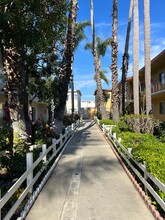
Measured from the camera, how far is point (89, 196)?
7.71 m

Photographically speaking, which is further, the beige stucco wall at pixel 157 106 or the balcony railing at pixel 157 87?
the beige stucco wall at pixel 157 106

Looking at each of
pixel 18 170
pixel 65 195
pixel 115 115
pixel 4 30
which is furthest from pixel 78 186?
pixel 115 115

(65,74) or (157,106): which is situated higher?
(65,74)

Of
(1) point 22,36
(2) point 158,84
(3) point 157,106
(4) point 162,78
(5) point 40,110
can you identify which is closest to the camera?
(1) point 22,36

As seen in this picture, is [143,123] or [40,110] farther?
[40,110]

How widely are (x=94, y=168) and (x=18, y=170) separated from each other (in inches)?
135

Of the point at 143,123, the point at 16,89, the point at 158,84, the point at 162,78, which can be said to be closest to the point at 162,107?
the point at 162,78

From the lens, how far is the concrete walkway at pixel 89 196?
6.46 meters

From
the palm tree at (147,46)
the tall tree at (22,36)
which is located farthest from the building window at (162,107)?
the tall tree at (22,36)

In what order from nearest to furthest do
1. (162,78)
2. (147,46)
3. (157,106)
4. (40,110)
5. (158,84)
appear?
1. (147,46)
2. (158,84)
3. (162,78)
4. (157,106)
5. (40,110)

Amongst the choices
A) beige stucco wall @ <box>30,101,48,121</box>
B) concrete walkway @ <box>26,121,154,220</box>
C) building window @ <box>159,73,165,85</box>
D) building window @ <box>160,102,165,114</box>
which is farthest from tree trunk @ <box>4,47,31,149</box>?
beige stucco wall @ <box>30,101,48,121</box>

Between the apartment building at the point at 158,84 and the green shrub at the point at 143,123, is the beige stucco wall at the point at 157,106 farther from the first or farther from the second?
the green shrub at the point at 143,123

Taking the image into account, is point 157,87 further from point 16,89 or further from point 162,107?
point 16,89

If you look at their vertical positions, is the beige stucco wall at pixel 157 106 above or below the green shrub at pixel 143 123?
above
